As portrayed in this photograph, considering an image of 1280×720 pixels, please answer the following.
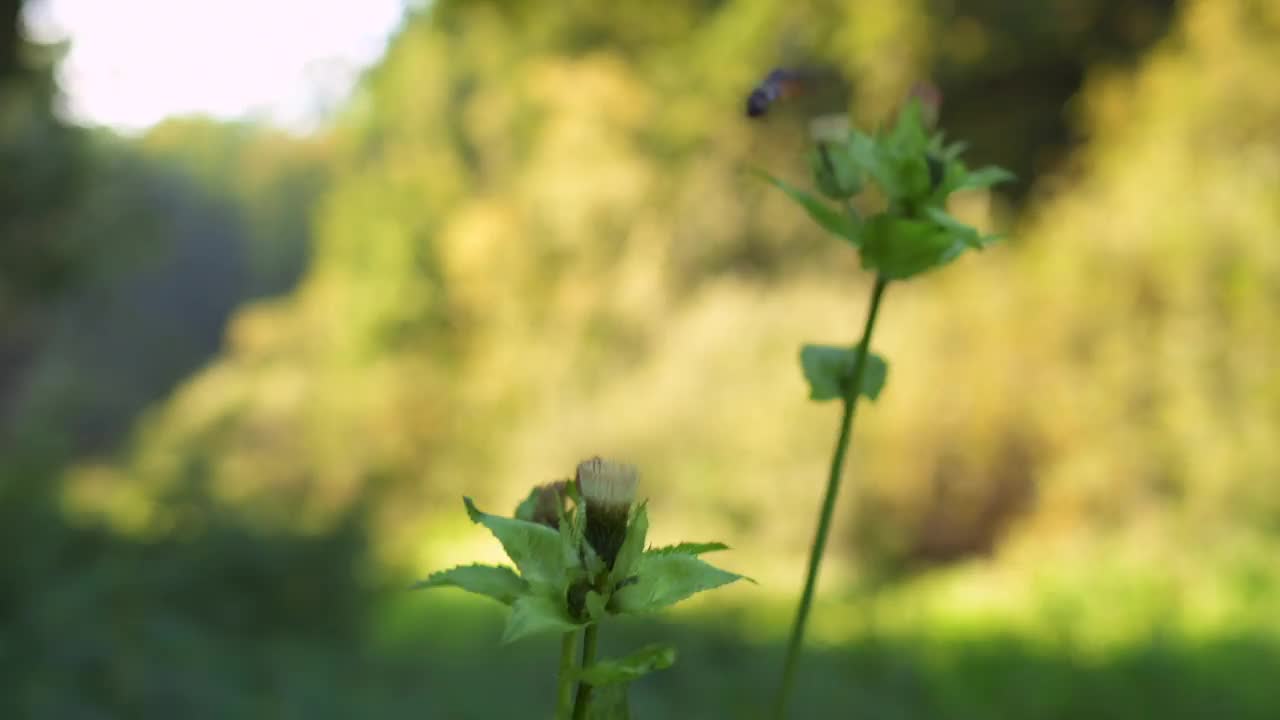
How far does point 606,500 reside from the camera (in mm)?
258

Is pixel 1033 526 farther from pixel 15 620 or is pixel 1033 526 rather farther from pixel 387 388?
pixel 387 388

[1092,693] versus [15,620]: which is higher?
[1092,693]

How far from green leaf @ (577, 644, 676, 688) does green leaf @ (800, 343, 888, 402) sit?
15 cm

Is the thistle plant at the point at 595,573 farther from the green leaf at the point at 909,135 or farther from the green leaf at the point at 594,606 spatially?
the green leaf at the point at 909,135

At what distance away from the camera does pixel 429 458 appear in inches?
385

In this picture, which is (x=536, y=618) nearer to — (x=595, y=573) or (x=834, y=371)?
(x=595, y=573)

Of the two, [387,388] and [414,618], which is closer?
[414,618]

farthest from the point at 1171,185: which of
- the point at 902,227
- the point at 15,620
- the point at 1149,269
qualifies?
the point at 902,227

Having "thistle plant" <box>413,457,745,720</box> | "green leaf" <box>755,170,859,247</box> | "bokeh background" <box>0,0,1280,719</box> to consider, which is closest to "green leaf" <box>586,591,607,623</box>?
"thistle plant" <box>413,457,745,720</box>

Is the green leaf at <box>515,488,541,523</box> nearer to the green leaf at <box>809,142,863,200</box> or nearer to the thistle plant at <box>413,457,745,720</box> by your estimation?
the thistle plant at <box>413,457,745,720</box>

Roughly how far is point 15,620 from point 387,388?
7.26m

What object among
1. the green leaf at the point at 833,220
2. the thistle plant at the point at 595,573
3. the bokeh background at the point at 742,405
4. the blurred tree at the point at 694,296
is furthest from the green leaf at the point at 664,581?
the blurred tree at the point at 694,296

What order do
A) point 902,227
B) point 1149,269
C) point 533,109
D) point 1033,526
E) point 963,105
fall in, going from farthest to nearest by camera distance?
point 533,109
point 963,105
point 1033,526
point 1149,269
point 902,227

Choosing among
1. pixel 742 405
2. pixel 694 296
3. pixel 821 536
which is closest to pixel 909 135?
pixel 821 536
